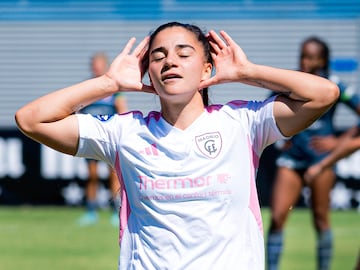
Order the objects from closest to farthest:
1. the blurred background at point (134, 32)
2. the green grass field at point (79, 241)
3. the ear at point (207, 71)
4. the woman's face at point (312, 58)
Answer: the ear at point (207, 71) < the woman's face at point (312, 58) < the green grass field at point (79, 241) < the blurred background at point (134, 32)

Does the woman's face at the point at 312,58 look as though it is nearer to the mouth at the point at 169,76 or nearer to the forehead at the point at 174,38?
the forehead at the point at 174,38

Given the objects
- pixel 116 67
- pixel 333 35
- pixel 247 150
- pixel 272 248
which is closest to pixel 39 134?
pixel 116 67

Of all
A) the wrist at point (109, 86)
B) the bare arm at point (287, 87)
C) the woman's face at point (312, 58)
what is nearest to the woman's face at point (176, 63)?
the bare arm at point (287, 87)

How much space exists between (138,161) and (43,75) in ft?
50.0

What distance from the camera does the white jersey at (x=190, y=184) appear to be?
3846 millimetres

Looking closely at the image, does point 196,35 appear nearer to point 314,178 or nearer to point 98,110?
point 314,178

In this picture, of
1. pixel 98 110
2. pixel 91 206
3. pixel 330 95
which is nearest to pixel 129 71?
pixel 330 95

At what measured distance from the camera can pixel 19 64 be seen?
19062mm

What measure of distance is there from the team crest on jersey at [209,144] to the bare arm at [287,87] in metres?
0.22

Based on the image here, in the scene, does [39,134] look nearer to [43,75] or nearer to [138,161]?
[138,161]

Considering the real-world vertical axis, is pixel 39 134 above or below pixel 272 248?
above

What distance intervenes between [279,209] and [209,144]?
424 cm

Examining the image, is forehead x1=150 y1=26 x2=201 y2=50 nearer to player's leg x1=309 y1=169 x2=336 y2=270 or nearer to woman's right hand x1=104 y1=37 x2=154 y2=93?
woman's right hand x1=104 y1=37 x2=154 y2=93

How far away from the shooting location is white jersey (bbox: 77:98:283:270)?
3846 mm
